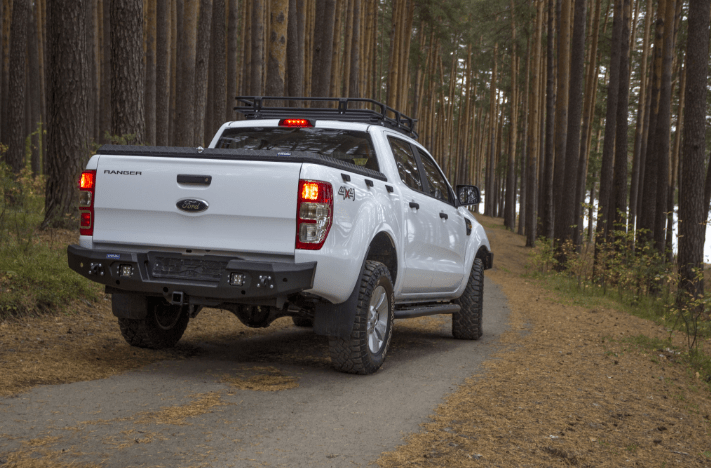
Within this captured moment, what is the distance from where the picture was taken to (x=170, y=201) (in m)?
4.78

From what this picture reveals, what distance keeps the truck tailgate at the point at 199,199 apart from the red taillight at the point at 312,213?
52mm

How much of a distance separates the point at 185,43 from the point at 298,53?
3.29 m

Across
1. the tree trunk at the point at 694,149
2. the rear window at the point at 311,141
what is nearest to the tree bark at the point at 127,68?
the rear window at the point at 311,141

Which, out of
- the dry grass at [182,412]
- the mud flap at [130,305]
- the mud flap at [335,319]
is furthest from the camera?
the mud flap at [130,305]

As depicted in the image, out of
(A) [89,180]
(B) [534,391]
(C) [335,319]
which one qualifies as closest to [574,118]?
(B) [534,391]

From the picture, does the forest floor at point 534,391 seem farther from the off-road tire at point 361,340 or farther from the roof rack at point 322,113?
the roof rack at point 322,113

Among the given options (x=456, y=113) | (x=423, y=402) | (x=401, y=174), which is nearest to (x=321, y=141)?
(x=401, y=174)

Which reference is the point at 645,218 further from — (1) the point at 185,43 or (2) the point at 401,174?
(1) the point at 185,43

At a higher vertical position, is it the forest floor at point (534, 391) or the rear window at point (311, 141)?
the rear window at point (311, 141)

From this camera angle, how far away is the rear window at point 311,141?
6250 millimetres

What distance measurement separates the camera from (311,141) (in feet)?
20.9

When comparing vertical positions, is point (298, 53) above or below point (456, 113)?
below

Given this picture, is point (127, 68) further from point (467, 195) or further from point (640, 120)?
point (640, 120)

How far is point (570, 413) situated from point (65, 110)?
9.47 meters
